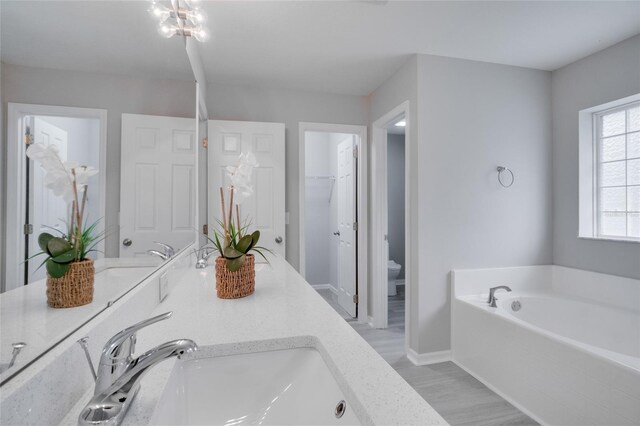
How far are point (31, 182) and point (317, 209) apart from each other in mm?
4167

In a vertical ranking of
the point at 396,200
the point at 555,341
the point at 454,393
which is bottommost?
the point at 454,393

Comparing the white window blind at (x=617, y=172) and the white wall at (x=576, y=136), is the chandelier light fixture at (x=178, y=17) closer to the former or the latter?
the white wall at (x=576, y=136)

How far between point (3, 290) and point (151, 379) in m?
0.29

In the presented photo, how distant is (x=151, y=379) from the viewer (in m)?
0.58

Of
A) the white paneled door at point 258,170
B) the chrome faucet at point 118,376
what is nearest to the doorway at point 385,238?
the white paneled door at point 258,170

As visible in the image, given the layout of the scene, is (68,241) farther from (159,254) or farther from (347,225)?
(347,225)

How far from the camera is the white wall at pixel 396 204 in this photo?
15.9 feet

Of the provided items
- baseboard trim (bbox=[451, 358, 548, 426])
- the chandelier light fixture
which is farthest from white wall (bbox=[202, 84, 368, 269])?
baseboard trim (bbox=[451, 358, 548, 426])

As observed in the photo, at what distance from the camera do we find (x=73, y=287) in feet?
1.80

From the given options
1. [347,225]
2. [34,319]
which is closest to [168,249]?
[34,319]

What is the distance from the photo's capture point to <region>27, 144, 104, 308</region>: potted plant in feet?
1.57

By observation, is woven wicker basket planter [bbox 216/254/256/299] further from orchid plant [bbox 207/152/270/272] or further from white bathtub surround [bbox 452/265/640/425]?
white bathtub surround [bbox 452/265/640/425]

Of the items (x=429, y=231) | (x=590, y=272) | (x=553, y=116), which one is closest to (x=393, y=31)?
(x=429, y=231)

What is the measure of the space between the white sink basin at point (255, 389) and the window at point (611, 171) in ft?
8.97
